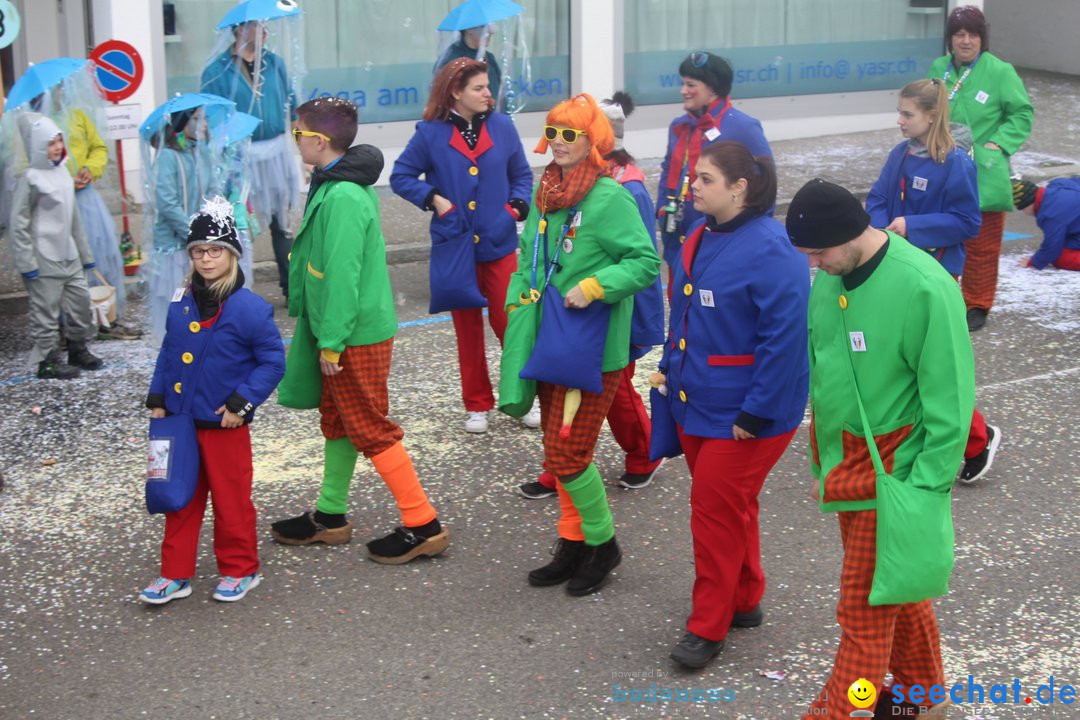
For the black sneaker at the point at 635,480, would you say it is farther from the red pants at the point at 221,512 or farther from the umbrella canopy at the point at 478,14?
the umbrella canopy at the point at 478,14

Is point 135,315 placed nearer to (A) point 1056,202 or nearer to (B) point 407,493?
A: (B) point 407,493

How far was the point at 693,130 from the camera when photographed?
735cm

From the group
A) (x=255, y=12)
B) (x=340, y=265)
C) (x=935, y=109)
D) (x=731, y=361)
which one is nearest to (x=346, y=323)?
(x=340, y=265)

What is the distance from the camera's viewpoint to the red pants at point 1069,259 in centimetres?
910

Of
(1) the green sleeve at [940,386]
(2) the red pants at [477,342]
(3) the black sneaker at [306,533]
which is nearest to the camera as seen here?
(1) the green sleeve at [940,386]

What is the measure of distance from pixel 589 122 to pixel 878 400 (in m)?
1.74

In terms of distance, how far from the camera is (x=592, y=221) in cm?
516

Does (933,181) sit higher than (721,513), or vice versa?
(933,181)

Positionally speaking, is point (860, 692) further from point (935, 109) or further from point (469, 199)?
point (469, 199)

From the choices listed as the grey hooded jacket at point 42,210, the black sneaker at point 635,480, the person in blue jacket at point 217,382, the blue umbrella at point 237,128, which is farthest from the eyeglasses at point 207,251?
the grey hooded jacket at point 42,210

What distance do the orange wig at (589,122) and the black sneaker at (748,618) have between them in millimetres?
1701

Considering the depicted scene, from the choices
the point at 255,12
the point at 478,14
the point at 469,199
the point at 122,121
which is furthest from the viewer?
the point at 122,121

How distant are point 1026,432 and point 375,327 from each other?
11.4ft

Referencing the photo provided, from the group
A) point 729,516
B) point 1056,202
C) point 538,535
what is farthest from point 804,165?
point 729,516
